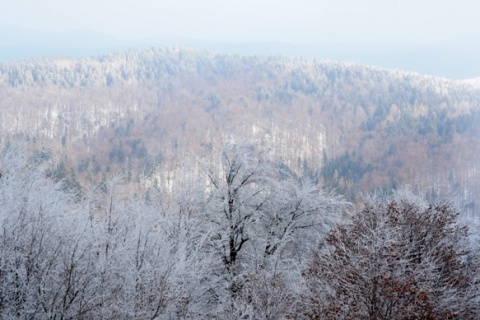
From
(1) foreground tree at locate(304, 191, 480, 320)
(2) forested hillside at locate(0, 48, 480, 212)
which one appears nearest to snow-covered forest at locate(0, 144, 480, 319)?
(1) foreground tree at locate(304, 191, 480, 320)

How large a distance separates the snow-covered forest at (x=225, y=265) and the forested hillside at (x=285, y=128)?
266 ft

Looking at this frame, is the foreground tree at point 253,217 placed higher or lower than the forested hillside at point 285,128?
higher

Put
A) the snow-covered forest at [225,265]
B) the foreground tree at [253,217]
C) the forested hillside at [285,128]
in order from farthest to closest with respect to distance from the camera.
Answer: the forested hillside at [285,128], the foreground tree at [253,217], the snow-covered forest at [225,265]

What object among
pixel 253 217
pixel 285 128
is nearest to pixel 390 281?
pixel 253 217

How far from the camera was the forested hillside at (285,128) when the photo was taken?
11800cm

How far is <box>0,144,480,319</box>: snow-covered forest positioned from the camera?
30.7 ft

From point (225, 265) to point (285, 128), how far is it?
15453 centimetres

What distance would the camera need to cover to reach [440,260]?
12094 millimetres

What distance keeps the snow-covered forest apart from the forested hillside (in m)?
80.9

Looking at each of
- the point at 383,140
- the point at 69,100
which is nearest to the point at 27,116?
the point at 69,100

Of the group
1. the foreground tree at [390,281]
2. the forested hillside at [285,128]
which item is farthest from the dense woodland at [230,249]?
the forested hillside at [285,128]

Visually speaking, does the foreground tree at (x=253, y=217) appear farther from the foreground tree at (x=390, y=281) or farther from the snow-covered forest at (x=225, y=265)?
the foreground tree at (x=390, y=281)

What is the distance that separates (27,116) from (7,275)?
174 meters

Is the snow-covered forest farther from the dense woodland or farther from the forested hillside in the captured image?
the forested hillside
